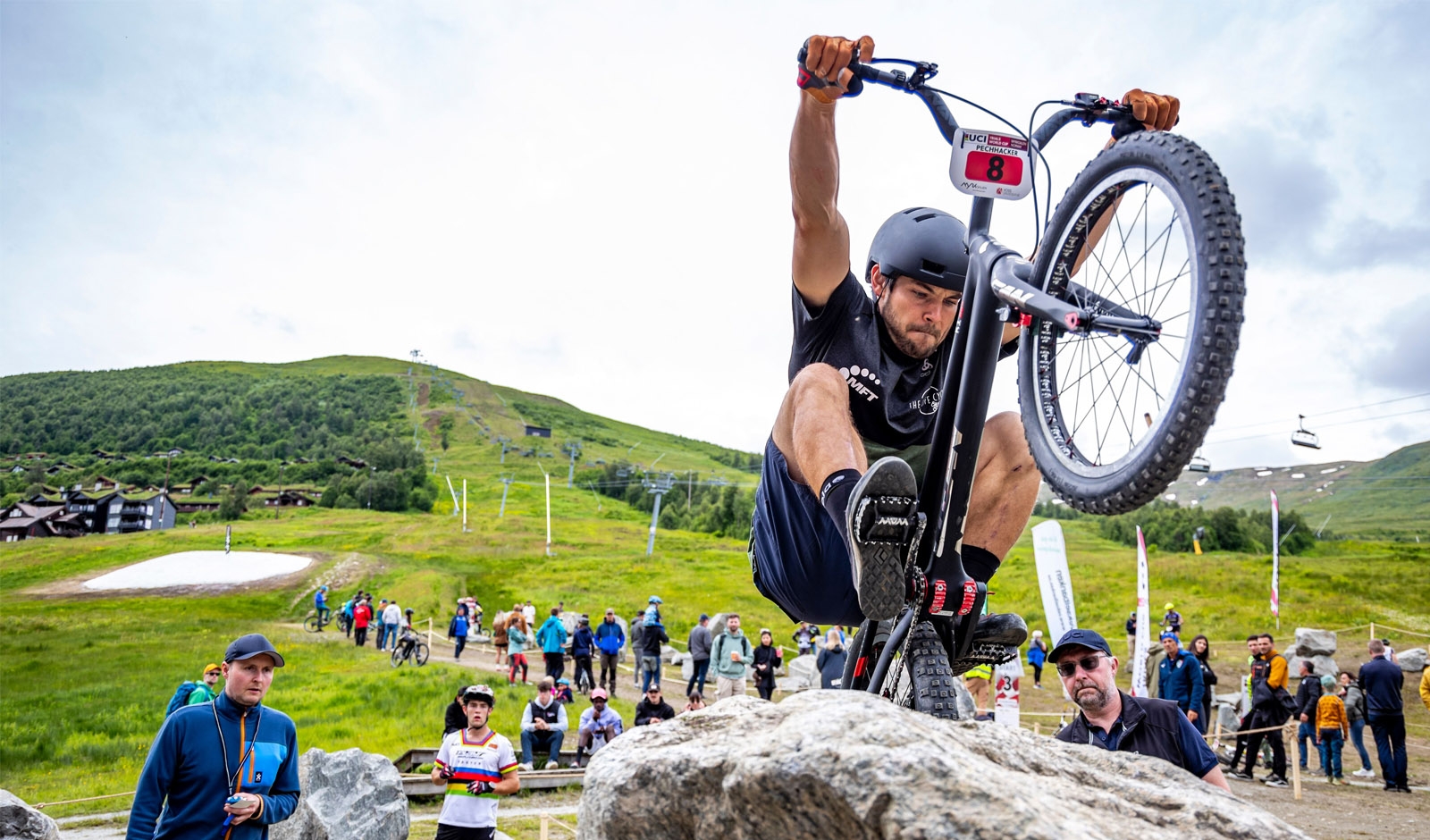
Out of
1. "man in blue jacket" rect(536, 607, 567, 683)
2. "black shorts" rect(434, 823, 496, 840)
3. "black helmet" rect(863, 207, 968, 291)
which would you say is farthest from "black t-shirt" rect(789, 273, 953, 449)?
"man in blue jacket" rect(536, 607, 567, 683)

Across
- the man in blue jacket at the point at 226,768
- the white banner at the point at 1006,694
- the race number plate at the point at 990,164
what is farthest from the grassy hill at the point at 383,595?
the race number plate at the point at 990,164

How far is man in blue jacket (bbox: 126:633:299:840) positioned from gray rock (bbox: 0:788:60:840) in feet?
12.7

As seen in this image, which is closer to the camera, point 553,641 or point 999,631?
point 999,631

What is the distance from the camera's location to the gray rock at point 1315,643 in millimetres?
27516

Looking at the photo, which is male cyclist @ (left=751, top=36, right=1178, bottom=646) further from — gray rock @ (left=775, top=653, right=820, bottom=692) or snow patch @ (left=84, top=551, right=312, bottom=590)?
snow patch @ (left=84, top=551, right=312, bottom=590)

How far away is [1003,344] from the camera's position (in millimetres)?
5094

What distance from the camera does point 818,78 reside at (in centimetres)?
395

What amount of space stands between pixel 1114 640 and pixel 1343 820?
101 feet

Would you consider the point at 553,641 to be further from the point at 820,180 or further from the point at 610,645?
the point at 820,180

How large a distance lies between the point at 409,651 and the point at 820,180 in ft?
95.8

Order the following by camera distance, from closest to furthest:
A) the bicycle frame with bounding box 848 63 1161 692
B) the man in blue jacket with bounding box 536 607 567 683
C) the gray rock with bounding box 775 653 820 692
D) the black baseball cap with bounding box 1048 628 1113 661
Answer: the bicycle frame with bounding box 848 63 1161 692
the black baseball cap with bounding box 1048 628 1113 661
the man in blue jacket with bounding box 536 607 567 683
the gray rock with bounding box 775 653 820 692

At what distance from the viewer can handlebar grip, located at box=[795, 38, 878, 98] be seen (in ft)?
12.9

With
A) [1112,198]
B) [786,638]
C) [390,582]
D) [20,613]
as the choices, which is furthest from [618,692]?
[20,613]

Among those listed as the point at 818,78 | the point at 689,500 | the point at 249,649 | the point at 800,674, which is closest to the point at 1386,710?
the point at 818,78
